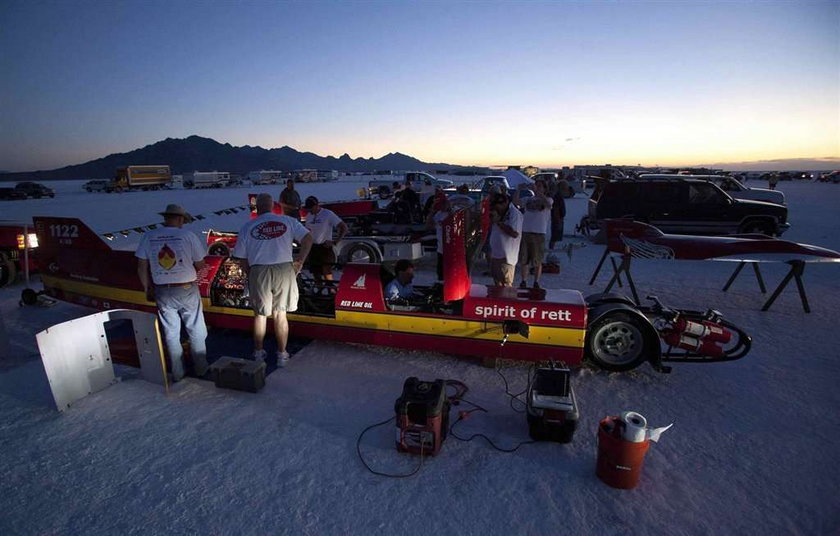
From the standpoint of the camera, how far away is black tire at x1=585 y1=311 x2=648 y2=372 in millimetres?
4598

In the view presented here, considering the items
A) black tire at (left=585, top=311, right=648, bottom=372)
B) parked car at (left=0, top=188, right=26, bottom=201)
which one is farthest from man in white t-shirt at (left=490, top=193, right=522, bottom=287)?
parked car at (left=0, top=188, right=26, bottom=201)

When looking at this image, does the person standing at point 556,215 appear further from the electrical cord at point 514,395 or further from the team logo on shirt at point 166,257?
the team logo on shirt at point 166,257

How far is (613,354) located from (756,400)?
1370 mm

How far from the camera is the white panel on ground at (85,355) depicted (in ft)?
12.6

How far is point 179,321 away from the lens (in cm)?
449

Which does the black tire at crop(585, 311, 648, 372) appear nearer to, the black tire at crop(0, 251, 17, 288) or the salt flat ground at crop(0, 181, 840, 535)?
the salt flat ground at crop(0, 181, 840, 535)

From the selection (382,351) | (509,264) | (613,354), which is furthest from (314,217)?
(613,354)

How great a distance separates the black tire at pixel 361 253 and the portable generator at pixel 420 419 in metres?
6.26

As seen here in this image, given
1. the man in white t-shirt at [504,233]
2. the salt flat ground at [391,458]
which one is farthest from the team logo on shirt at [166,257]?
the man in white t-shirt at [504,233]

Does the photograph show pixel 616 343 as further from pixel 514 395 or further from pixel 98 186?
pixel 98 186

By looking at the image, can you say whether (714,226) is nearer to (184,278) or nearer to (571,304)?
(571,304)

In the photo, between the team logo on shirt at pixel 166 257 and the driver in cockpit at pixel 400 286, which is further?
the driver in cockpit at pixel 400 286

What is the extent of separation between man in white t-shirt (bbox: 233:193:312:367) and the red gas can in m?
3.51

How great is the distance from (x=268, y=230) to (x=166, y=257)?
103cm
